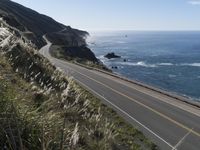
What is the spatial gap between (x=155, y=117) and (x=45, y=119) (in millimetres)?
22231

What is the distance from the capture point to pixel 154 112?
28.7 m

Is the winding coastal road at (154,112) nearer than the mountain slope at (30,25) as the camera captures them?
Yes

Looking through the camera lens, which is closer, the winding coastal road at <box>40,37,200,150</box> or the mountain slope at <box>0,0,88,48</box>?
the winding coastal road at <box>40,37,200,150</box>

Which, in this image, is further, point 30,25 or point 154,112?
point 30,25

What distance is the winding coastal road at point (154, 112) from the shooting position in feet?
69.5

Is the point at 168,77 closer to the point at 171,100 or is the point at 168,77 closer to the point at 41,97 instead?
the point at 171,100

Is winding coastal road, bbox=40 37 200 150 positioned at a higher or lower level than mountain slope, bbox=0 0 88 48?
lower

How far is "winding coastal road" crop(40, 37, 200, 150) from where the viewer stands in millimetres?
21188

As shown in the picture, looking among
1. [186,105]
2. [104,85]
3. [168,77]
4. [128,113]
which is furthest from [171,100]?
[168,77]

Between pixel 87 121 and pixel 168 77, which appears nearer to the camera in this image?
pixel 87 121

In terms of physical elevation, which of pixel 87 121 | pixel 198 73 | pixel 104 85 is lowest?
pixel 198 73

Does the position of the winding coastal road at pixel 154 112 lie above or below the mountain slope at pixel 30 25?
below

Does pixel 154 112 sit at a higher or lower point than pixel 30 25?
lower

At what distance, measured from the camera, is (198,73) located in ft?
280
